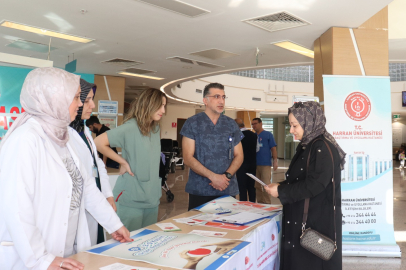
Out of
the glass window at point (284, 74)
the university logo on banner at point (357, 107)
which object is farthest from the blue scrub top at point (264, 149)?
the glass window at point (284, 74)

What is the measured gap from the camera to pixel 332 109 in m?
4.19

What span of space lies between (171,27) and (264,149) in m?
2.99

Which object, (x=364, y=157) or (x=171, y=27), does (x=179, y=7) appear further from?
(x=364, y=157)

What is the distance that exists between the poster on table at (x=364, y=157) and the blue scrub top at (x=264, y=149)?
8.17 feet

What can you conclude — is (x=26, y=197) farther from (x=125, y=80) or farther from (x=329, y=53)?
(x=125, y=80)

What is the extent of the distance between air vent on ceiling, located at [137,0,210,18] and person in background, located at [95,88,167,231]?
7.95 feet

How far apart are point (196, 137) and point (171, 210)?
11.3ft

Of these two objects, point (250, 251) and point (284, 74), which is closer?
point (250, 251)

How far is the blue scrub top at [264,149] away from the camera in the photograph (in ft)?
21.7

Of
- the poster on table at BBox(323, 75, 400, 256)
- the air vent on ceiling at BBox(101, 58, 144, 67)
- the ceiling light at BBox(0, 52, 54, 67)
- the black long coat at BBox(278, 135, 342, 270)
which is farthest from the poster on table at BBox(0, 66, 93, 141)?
the black long coat at BBox(278, 135, 342, 270)

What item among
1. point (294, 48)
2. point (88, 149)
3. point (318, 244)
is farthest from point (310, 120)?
point (294, 48)

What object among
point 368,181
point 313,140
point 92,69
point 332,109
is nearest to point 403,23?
point 332,109

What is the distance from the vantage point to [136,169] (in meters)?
2.38

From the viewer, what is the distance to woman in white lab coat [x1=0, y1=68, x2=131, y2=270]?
3.93 feet
